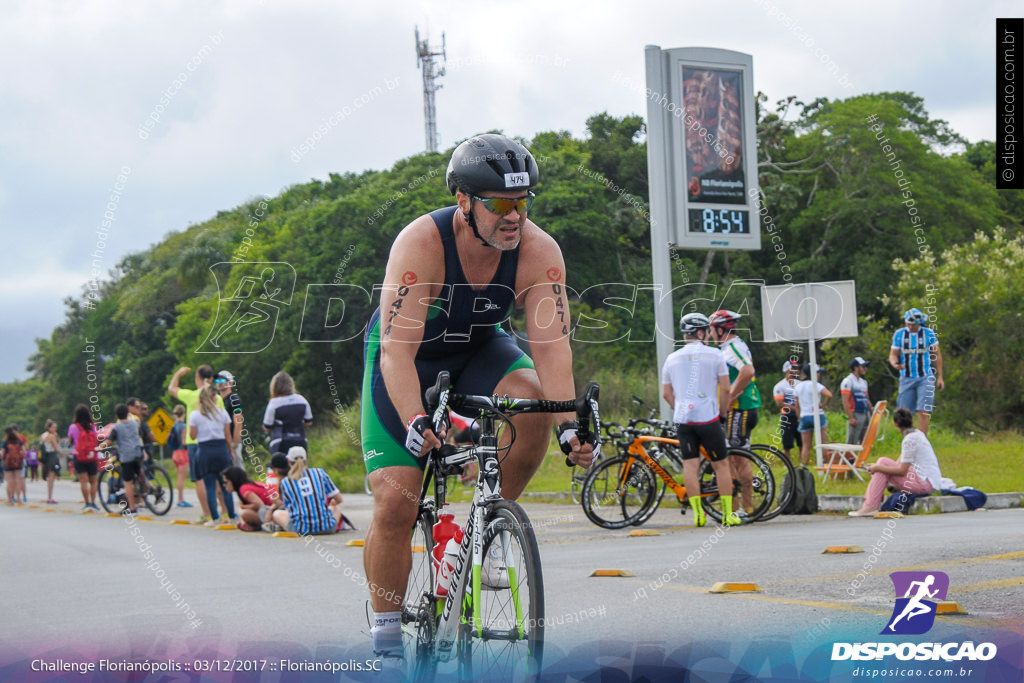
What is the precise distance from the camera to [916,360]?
47.5 feet

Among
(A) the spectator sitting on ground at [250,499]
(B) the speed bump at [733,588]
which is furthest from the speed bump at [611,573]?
(A) the spectator sitting on ground at [250,499]

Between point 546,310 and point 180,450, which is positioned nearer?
point 546,310

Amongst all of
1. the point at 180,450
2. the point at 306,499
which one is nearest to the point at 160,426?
the point at 180,450

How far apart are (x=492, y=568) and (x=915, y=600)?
8.69ft

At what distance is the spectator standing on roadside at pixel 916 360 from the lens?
1441 centimetres

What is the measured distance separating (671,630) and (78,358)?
8731 centimetres

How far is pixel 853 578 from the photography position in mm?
7121

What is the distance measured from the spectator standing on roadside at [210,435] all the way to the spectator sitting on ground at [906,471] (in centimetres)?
730

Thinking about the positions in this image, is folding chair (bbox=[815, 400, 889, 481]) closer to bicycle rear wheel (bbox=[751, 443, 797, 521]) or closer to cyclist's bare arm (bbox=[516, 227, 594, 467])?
bicycle rear wheel (bbox=[751, 443, 797, 521])

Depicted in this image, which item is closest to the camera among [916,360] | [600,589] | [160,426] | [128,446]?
[600,589]

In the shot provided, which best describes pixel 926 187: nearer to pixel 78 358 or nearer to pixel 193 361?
pixel 193 361

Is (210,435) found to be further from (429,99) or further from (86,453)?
(429,99)

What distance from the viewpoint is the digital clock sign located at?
54.4 feet

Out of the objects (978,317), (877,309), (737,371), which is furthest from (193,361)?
(737,371)
